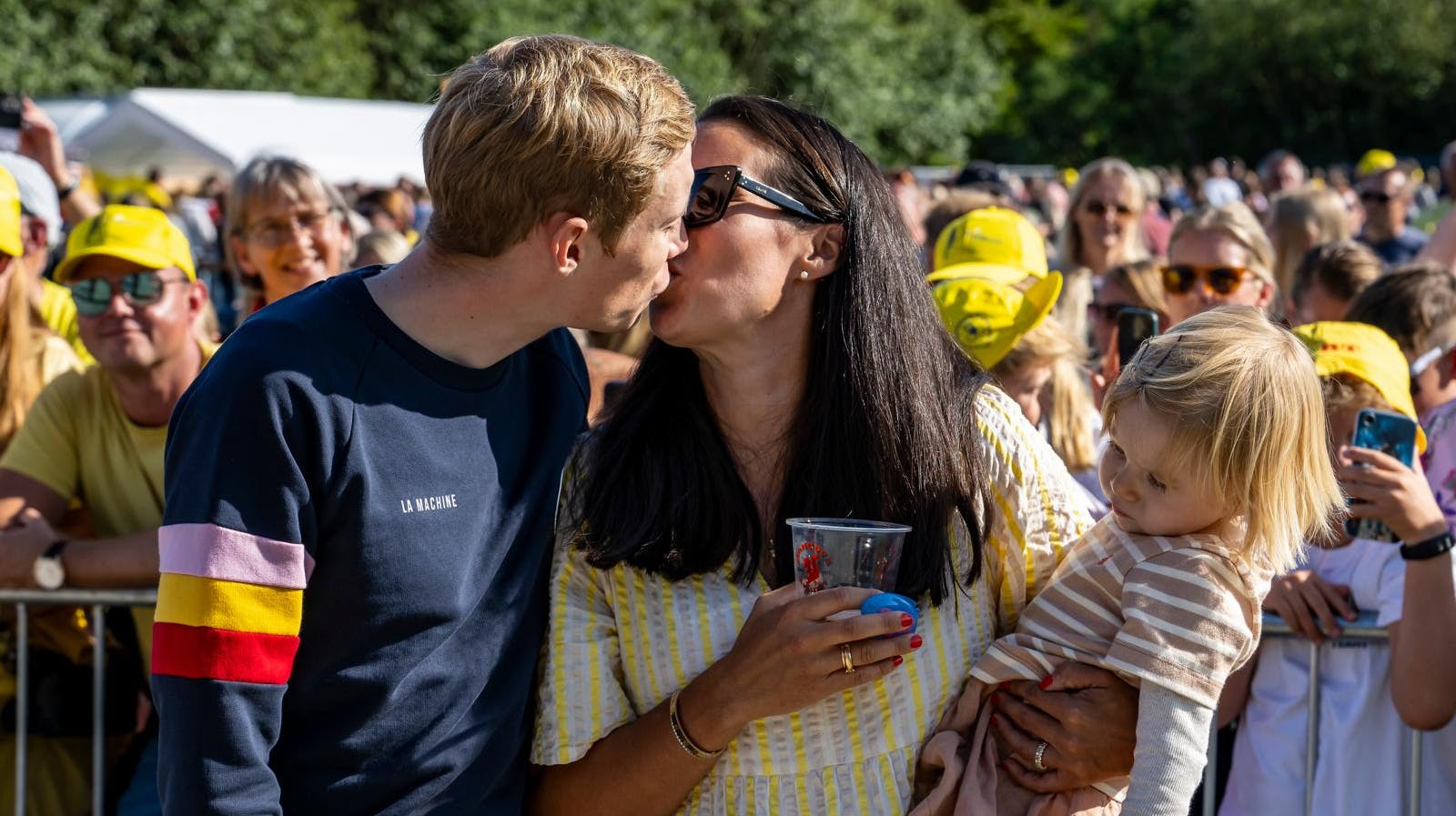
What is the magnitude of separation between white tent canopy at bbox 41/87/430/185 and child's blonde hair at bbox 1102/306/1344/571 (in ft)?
52.2

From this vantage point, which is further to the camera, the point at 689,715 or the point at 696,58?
the point at 696,58

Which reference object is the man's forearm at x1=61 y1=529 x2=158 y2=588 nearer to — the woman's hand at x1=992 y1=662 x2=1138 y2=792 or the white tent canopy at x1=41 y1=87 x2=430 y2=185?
the woman's hand at x1=992 y1=662 x2=1138 y2=792

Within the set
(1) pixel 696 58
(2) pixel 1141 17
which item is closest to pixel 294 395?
(1) pixel 696 58

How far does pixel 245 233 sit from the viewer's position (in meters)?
5.00

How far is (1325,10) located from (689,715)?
4915cm

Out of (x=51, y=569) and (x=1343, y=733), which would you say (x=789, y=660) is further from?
(x=51, y=569)

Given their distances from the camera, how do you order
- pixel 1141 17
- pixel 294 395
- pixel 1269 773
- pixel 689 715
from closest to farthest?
pixel 294 395 < pixel 689 715 < pixel 1269 773 < pixel 1141 17

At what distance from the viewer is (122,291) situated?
3.98m

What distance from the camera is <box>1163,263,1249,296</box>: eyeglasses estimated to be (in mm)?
5043

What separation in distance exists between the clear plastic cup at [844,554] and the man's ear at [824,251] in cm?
50

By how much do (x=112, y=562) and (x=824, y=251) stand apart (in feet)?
6.74

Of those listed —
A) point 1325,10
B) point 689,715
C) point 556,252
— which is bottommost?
point 689,715

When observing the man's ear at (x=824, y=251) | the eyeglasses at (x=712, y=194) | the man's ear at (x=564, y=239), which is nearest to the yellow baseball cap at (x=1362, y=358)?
the man's ear at (x=824, y=251)

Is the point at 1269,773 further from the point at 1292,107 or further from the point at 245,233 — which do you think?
the point at 1292,107
